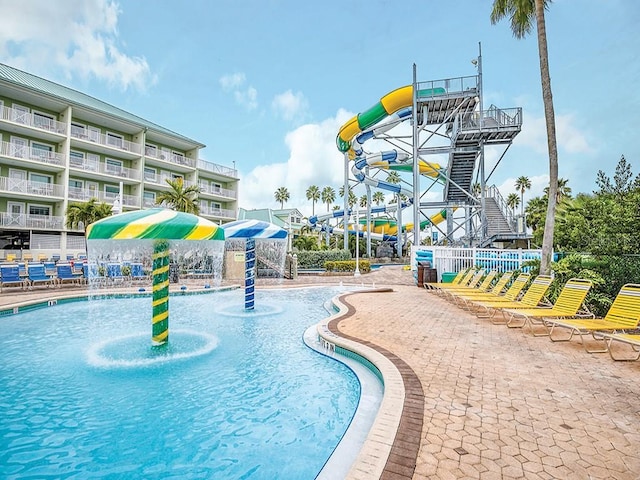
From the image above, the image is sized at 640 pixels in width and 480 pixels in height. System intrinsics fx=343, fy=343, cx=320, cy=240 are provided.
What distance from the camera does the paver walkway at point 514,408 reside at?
8.57 ft

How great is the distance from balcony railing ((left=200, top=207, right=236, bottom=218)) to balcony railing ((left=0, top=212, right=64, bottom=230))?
11919 millimetres

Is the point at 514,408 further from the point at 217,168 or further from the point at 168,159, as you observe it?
the point at 217,168

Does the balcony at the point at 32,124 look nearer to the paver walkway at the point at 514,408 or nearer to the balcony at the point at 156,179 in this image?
the balcony at the point at 156,179

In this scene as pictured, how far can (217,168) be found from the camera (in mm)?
36969

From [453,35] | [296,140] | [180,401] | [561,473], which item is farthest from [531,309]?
[296,140]

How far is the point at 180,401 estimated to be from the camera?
431 cm

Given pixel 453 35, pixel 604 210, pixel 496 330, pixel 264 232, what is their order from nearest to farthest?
pixel 496 330
pixel 264 232
pixel 604 210
pixel 453 35

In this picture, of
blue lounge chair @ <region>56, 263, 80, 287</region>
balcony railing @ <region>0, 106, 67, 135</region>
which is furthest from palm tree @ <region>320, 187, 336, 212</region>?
blue lounge chair @ <region>56, 263, 80, 287</region>

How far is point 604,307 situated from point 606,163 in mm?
6481

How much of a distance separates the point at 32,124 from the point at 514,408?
30834 millimetres

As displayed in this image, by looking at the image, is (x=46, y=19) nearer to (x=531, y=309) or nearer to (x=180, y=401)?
(x=180, y=401)

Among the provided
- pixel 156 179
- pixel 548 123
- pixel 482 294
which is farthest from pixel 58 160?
pixel 548 123

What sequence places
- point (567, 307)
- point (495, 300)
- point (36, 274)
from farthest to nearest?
1. point (36, 274)
2. point (495, 300)
3. point (567, 307)

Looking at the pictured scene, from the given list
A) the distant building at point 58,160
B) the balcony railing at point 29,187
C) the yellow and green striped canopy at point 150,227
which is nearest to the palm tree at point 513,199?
the distant building at point 58,160
